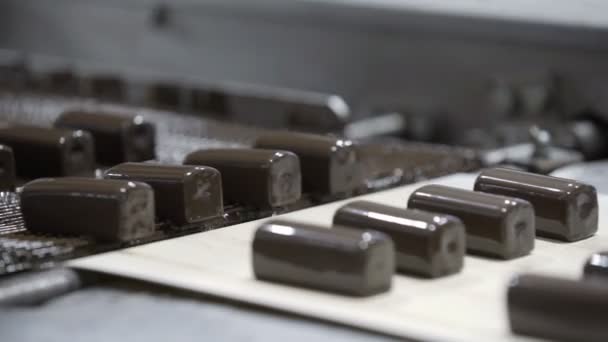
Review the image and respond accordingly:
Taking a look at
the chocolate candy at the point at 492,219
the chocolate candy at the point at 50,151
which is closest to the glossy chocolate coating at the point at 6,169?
the chocolate candy at the point at 50,151

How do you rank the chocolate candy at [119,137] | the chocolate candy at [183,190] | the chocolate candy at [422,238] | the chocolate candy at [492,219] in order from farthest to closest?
the chocolate candy at [119,137] < the chocolate candy at [183,190] < the chocolate candy at [492,219] < the chocolate candy at [422,238]

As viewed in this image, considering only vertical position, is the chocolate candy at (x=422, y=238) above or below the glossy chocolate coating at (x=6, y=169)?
below

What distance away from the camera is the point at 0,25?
4.77 m

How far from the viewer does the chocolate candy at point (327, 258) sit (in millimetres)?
1428

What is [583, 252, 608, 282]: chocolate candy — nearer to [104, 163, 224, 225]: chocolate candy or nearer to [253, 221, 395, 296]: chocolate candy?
[253, 221, 395, 296]: chocolate candy

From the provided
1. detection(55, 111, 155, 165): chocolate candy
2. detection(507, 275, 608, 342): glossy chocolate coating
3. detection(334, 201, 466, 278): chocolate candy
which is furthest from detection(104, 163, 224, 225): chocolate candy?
detection(507, 275, 608, 342): glossy chocolate coating

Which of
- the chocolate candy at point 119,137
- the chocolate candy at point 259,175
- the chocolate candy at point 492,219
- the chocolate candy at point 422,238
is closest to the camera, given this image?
the chocolate candy at point 422,238

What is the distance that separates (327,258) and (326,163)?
0.57 metres

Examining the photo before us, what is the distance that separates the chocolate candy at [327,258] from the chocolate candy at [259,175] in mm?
383

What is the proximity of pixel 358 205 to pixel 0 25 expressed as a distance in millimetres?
3517

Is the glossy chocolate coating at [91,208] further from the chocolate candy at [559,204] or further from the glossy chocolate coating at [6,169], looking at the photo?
the chocolate candy at [559,204]

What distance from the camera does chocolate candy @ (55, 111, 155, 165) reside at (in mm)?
2281

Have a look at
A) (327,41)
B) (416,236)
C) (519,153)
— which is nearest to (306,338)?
(416,236)

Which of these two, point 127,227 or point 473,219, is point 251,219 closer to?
point 127,227
